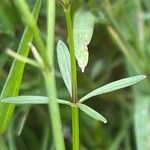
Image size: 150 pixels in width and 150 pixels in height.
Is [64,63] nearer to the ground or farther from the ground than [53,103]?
farther from the ground

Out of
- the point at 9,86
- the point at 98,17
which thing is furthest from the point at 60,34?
the point at 9,86

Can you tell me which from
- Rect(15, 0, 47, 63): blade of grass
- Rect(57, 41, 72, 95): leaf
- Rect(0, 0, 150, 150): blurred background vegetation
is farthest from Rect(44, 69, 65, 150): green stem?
Rect(0, 0, 150, 150): blurred background vegetation

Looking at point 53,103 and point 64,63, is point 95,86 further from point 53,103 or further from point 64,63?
point 53,103

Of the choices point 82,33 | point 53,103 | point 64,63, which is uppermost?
point 82,33

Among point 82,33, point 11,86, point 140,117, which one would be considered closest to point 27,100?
point 11,86

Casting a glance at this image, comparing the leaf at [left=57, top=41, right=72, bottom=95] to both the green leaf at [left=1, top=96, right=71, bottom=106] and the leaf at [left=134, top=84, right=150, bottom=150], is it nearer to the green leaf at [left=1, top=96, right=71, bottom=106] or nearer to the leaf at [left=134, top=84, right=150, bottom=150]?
the green leaf at [left=1, top=96, right=71, bottom=106]

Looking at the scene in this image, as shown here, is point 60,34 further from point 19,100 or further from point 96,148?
point 19,100
